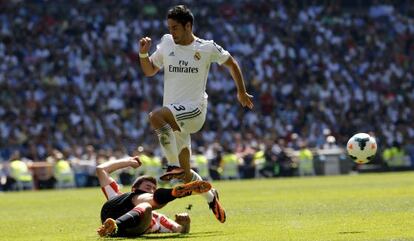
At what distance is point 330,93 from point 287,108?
249cm

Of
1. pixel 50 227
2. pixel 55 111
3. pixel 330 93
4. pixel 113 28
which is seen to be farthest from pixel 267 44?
Result: pixel 50 227

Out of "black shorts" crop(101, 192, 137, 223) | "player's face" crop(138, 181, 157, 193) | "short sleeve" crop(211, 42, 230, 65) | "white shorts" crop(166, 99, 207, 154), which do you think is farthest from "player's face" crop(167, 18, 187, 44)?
"black shorts" crop(101, 192, 137, 223)

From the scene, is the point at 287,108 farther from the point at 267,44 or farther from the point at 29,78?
the point at 29,78

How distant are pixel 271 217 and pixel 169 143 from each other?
2844mm

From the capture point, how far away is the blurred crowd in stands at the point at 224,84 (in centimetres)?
4016

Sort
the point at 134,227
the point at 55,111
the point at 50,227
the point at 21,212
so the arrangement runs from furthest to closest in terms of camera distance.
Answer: the point at 55,111 < the point at 21,212 < the point at 50,227 < the point at 134,227

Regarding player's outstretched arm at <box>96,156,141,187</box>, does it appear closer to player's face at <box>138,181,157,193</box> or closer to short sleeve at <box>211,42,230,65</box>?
player's face at <box>138,181,157,193</box>

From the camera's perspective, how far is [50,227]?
613 inches

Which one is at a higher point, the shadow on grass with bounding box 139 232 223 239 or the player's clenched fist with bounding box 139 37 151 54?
the player's clenched fist with bounding box 139 37 151 54

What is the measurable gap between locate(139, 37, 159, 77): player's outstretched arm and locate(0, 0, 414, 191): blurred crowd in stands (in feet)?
74.1

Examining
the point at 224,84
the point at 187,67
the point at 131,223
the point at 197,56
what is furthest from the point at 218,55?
the point at 224,84

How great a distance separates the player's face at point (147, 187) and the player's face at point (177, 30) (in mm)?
1976

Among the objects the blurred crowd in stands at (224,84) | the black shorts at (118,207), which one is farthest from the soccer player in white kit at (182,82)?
the blurred crowd in stands at (224,84)

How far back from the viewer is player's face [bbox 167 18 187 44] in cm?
1384
